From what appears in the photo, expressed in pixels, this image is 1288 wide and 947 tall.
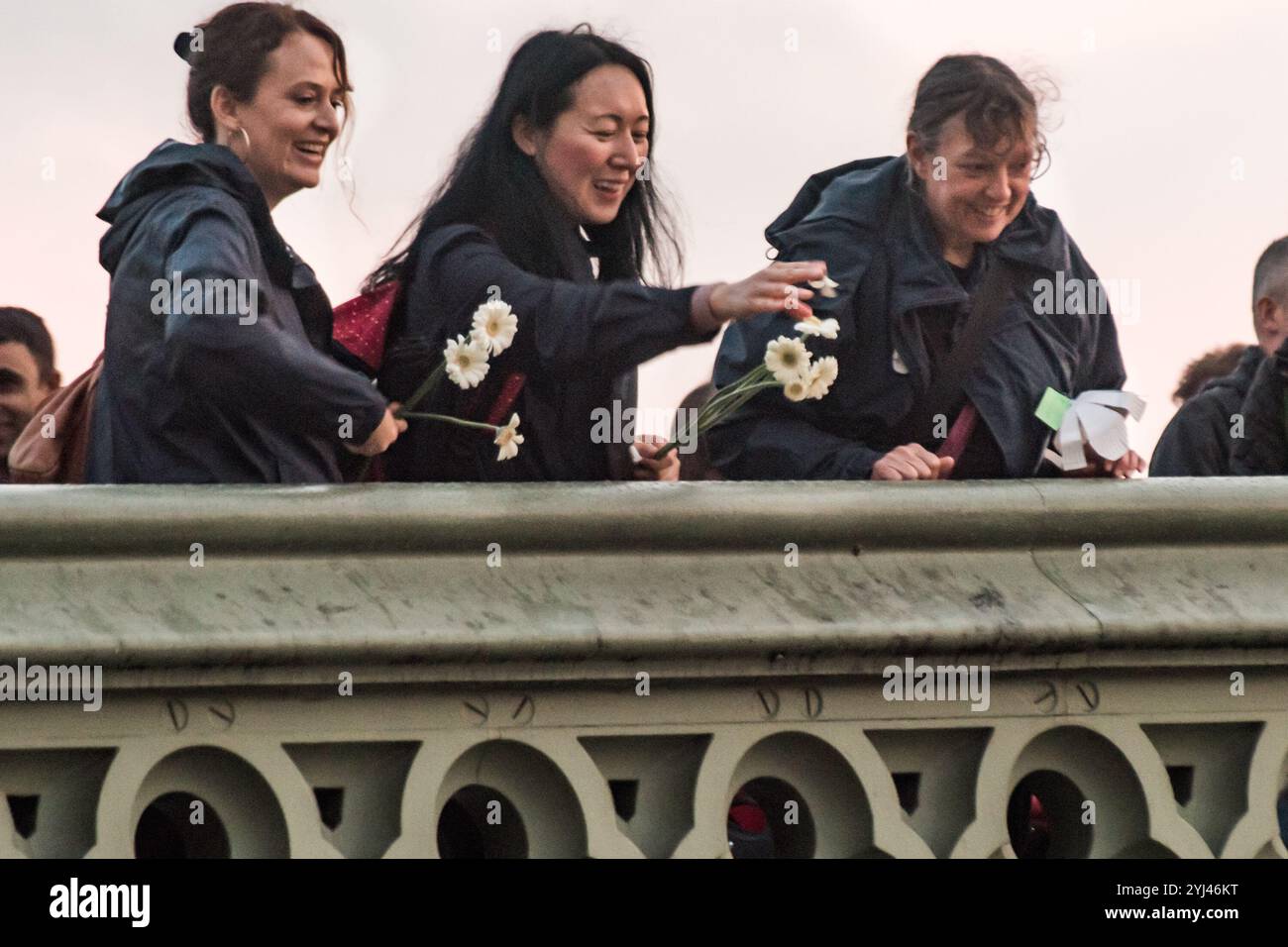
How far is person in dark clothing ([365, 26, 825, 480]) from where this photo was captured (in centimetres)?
398

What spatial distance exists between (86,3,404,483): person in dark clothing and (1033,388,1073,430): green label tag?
937mm

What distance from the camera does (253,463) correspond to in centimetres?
389

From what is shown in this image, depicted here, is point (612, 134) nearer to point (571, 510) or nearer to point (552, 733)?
point (571, 510)

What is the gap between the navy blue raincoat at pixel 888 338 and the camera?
13.7 ft

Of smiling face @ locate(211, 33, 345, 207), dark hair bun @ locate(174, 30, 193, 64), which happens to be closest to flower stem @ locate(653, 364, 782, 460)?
smiling face @ locate(211, 33, 345, 207)

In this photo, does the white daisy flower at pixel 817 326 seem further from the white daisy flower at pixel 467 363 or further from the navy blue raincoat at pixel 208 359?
the navy blue raincoat at pixel 208 359

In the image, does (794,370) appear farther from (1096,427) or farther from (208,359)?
(208,359)

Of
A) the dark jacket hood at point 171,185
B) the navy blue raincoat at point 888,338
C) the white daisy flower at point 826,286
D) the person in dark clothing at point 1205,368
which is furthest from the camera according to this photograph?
the person in dark clothing at point 1205,368

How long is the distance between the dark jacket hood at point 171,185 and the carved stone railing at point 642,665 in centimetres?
41

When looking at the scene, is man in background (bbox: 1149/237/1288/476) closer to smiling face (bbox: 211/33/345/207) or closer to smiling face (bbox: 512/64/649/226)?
smiling face (bbox: 512/64/649/226)

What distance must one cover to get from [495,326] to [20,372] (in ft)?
2.89

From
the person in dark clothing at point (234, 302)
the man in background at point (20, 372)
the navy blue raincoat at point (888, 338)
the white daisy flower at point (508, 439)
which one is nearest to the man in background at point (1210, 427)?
the navy blue raincoat at point (888, 338)

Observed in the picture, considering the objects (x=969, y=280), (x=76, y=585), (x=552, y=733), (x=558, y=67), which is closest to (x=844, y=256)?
(x=969, y=280)
